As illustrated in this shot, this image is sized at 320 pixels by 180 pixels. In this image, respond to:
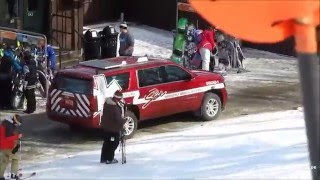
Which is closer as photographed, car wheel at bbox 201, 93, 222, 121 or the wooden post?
car wheel at bbox 201, 93, 222, 121

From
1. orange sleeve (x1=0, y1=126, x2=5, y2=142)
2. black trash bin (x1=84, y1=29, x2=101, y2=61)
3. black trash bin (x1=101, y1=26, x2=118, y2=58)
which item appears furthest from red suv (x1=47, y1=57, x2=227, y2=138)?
black trash bin (x1=84, y1=29, x2=101, y2=61)

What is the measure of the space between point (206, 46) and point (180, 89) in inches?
203

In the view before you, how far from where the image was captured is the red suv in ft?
46.8

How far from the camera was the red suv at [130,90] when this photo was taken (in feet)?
46.8

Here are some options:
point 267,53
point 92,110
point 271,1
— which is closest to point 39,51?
point 92,110

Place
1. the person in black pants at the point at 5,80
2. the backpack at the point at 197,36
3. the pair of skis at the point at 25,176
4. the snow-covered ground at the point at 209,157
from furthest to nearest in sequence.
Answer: the backpack at the point at 197,36 < the person in black pants at the point at 5,80 < the pair of skis at the point at 25,176 < the snow-covered ground at the point at 209,157

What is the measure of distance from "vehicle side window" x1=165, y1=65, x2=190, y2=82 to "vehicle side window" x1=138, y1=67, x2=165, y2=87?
0.81 feet

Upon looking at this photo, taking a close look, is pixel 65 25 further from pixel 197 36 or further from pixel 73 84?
pixel 73 84

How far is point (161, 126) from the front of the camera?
15.9 meters

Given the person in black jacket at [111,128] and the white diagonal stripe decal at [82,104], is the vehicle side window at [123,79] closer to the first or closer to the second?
the white diagonal stripe decal at [82,104]

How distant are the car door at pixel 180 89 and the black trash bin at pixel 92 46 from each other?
19.5 feet

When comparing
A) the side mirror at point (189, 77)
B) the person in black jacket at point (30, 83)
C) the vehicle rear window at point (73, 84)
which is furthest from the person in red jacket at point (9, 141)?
the side mirror at point (189, 77)

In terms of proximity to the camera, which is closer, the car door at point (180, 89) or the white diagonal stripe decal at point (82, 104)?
Answer: the white diagonal stripe decal at point (82, 104)

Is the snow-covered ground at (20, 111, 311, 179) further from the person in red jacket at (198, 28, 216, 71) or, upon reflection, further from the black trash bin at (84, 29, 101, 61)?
the black trash bin at (84, 29, 101, 61)
